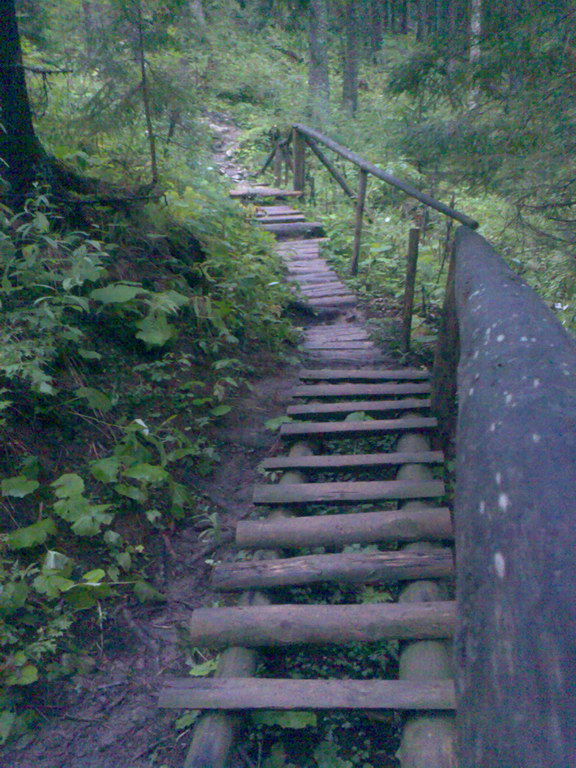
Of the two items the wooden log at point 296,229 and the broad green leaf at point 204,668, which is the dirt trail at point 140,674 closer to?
the broad green leaf at point 204,668

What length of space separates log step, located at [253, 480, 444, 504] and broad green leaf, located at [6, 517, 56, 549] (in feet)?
3.64

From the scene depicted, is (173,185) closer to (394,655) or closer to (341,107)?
(394,655)

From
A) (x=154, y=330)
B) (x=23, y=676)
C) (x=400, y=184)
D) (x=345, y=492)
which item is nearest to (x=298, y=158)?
(x=400, y=184)

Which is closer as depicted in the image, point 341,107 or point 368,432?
point 368,432

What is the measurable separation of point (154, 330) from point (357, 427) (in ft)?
5.08

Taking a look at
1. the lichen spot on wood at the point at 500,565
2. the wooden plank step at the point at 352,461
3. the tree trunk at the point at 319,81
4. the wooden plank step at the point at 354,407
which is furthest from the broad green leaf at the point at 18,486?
the tree trunk at the point at 319,81

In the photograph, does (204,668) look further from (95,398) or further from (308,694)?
(95,398)

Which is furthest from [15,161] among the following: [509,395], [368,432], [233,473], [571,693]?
[571,693]

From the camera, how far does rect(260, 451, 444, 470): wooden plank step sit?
153 inches

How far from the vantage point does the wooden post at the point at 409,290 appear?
591 cm

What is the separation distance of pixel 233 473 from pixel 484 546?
10.5ft

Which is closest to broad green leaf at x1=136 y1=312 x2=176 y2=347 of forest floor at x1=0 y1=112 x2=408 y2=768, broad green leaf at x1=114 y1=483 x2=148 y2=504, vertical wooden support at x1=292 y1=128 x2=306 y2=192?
forest floor at x1=0 y1=112 x2=408 y2=768

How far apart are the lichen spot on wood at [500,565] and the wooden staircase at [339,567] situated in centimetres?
143

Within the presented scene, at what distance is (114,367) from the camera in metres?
4.21
